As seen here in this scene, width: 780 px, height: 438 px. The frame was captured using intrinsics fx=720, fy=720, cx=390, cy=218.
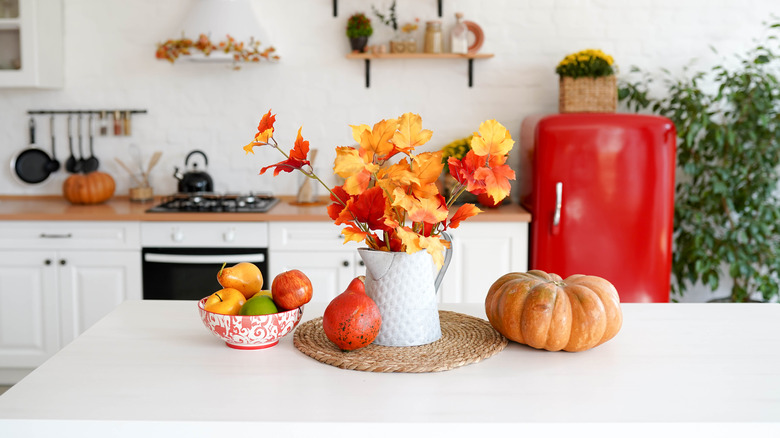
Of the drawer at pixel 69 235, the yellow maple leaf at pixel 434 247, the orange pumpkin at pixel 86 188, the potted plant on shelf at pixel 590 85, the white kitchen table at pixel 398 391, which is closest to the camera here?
the white kitchen table at pixel 398 391

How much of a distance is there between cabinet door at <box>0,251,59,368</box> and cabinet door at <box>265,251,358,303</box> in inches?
41.5

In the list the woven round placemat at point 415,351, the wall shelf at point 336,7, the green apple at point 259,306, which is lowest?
the woven round placemat at point 415,351

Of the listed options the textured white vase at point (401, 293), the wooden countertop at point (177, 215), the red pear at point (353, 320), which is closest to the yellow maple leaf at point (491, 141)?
the textured white vase at point (401, 293)

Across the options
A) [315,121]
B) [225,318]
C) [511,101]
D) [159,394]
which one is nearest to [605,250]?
[511,101]

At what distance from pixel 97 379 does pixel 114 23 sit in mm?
3104

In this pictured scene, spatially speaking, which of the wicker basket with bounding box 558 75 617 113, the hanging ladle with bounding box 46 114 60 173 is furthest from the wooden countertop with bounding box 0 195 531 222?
the wicker basket with bounding box 558 75 617 113

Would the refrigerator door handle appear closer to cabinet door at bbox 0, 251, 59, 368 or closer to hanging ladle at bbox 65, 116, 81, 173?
cabinet door at bbox 0, 251, 59, 368

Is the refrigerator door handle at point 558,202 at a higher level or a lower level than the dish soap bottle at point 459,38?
lower

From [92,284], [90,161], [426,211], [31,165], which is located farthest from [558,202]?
[31,165]

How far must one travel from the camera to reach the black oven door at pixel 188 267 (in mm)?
3342

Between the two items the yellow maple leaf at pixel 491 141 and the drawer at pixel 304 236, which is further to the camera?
the drawer at pixel 304 236

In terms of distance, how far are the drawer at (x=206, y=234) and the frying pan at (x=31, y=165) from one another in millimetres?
1050

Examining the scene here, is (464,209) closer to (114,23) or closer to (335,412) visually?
(335,412)

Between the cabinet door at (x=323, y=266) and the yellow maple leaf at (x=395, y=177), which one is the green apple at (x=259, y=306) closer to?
Answer: the yellow maple leaf at (x=395, y=177)
